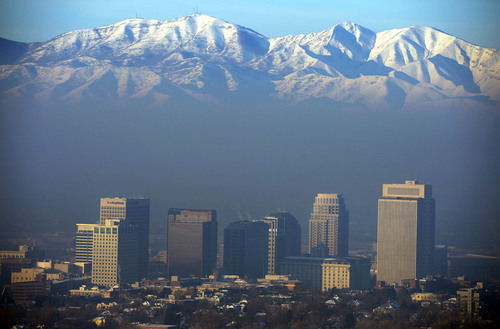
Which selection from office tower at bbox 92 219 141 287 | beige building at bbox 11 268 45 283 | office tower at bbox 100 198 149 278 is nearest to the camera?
beige building at bbox 11 268 45 283

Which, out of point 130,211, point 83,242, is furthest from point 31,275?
point 130,211

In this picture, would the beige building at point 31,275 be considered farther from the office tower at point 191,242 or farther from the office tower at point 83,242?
the office tower at point 191,242

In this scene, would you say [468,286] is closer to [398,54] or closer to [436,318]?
[436,318]

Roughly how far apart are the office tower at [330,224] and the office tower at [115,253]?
8.98 metres

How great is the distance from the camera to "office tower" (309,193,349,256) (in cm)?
4891

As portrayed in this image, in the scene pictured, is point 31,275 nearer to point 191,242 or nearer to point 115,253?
point 115,253

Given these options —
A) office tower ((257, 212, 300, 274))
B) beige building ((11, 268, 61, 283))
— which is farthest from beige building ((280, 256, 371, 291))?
beige building ((11, 268, 61, 283))

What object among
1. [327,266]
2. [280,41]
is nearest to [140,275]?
[327,266]

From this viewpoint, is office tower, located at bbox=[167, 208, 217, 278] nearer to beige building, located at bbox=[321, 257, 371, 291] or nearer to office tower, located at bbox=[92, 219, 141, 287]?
office tower, located at bbox=[92, 219, 141, 287]

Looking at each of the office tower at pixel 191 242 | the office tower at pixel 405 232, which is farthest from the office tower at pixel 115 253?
the office tower at pixel 405 232

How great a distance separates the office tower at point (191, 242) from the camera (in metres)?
43.3

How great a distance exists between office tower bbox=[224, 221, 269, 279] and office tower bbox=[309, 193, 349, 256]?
378cm

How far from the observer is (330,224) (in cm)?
4922

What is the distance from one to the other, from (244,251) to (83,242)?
18.7 feet
